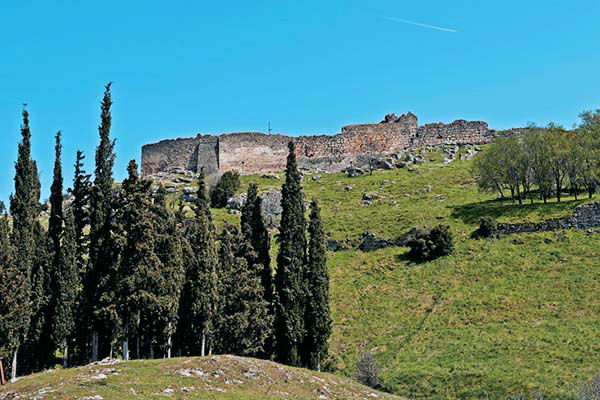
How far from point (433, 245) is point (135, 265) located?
96.0 feet

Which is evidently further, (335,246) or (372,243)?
(335,246)

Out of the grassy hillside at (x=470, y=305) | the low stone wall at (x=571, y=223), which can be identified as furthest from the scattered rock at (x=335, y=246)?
the low stone wall at (x=571, y=223)

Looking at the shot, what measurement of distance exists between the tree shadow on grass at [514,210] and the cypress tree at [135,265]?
114 ft

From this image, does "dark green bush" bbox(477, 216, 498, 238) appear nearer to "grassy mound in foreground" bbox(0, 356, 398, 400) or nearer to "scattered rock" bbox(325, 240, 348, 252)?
"scattered rock" bbox(325, 240, 348, 252)

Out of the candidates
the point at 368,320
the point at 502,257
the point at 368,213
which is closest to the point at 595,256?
Answer: the point at 502,257

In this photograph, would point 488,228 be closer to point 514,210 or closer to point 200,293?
point 514,210

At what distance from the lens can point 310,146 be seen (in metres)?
95.4

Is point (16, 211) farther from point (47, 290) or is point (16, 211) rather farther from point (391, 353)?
point (391, 353)

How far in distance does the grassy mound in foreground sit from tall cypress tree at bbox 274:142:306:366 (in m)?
8.75

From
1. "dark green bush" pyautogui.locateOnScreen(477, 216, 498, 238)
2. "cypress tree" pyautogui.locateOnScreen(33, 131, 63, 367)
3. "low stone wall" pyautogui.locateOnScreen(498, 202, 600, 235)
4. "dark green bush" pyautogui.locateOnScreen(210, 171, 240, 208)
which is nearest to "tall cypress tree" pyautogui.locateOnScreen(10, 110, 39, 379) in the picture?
"cypress tree" pyautogui.locateOnScreen(33, 131, 63, 367)

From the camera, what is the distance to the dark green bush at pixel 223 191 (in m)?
79.8

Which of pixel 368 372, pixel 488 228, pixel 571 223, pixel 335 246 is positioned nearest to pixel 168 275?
pixel 368 372

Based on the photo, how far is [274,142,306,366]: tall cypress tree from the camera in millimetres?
45219

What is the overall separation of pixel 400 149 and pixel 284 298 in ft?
176
